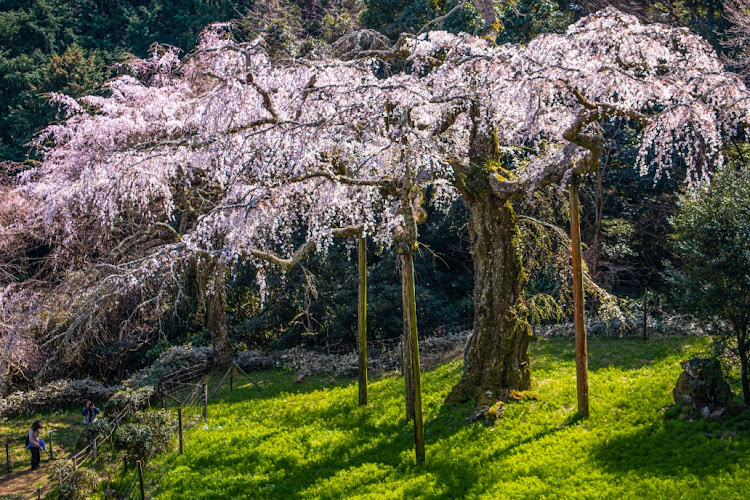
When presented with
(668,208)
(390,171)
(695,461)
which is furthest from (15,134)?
(695,461)

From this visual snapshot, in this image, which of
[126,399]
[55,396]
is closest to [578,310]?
[126,399]

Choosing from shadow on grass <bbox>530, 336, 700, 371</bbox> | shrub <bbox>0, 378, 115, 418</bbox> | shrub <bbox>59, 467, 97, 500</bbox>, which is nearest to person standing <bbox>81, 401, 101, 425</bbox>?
shrub <bbox>0, 378, 115, 418</bbox>

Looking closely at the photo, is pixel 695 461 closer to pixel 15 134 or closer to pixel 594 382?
pixel 594 382

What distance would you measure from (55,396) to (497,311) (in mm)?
12720

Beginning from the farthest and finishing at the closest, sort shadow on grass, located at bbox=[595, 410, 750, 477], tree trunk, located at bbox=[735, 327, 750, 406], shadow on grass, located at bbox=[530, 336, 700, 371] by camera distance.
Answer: shadow on grass, located at bbox=[530, 336, 700, 371] → tree trunk, located at bbox=[735, 327, 750, 406] → shadow on grass, located at bbox=[595, 410, 750, 477]

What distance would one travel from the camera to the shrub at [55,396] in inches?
648

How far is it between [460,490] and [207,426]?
6.19m

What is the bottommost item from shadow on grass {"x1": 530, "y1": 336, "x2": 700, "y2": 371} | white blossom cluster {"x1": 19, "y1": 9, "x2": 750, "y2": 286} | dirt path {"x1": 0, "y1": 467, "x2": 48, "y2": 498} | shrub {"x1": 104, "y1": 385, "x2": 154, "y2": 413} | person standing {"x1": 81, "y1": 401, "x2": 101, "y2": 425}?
dirt path {"x1": 0, "y1": 467, "x2": 48, "y2": 498}

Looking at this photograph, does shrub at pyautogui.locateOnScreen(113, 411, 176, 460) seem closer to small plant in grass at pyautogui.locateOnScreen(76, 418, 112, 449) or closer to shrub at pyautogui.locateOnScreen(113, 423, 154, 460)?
shrub at pyautogui.locateOnScreen(113, 423, 154, 460)

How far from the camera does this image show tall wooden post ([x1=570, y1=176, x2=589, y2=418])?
32.8 feet

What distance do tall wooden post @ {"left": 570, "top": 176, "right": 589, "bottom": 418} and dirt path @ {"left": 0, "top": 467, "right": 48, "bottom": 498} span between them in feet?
33.0

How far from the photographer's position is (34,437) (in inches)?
501

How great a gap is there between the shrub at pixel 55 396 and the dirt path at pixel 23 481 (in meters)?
4.05

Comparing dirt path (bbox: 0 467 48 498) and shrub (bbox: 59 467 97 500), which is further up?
shrub (bbox: 59 467 97 500)
